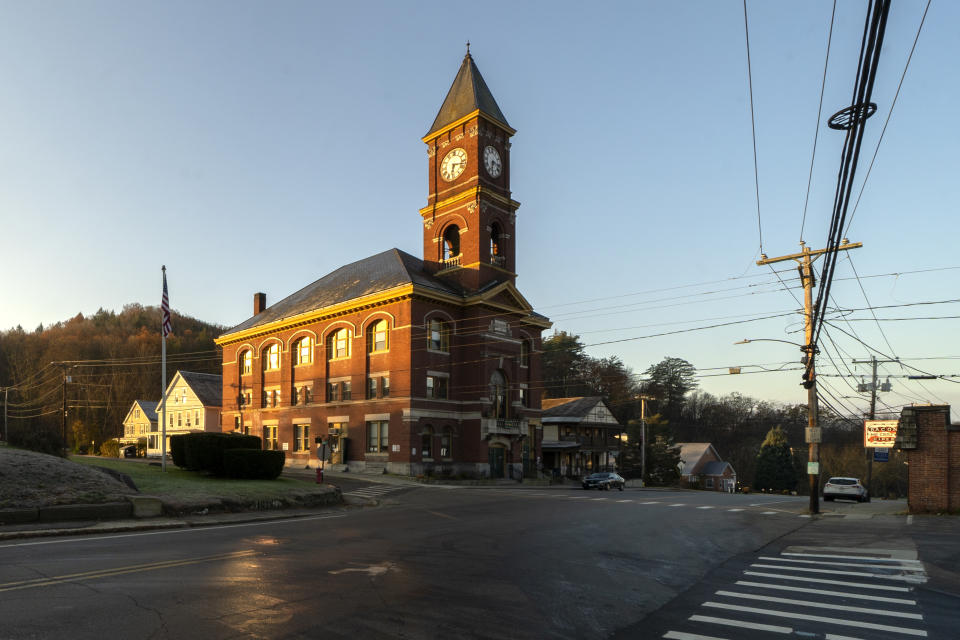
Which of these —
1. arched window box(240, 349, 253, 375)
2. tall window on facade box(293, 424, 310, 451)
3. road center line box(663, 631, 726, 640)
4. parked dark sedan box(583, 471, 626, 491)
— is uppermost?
arched window box(240, 349, 253, 375)

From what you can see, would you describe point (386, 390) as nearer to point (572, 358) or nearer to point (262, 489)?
point (262, 489)

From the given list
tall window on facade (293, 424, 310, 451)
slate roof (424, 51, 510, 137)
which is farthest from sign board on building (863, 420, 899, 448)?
tall window on facade (293, 424, 310, 451)

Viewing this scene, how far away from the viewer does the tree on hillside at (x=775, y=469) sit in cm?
7738

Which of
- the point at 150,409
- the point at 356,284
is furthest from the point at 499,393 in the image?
the point at 150,409

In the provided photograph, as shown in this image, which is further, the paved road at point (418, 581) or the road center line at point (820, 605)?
the road center line at point (820, 605)

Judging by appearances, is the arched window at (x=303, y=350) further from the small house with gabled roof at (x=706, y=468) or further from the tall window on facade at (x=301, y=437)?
the small house with gabled roof at (x=706, y=468)

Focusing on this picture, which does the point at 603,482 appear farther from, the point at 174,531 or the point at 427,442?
the point at 174,531

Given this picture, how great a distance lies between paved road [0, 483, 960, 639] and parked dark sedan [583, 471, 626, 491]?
1070 inches

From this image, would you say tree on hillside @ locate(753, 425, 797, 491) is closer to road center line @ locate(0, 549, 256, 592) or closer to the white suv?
the white suv

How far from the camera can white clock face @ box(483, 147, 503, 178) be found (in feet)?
160

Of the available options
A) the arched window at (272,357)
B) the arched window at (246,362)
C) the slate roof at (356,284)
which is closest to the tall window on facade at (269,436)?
the arched window at (272,357)

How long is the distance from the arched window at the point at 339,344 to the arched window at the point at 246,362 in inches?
443

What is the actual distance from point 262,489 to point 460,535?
37.2 ft

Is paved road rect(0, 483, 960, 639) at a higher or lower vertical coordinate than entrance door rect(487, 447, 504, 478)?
higher
